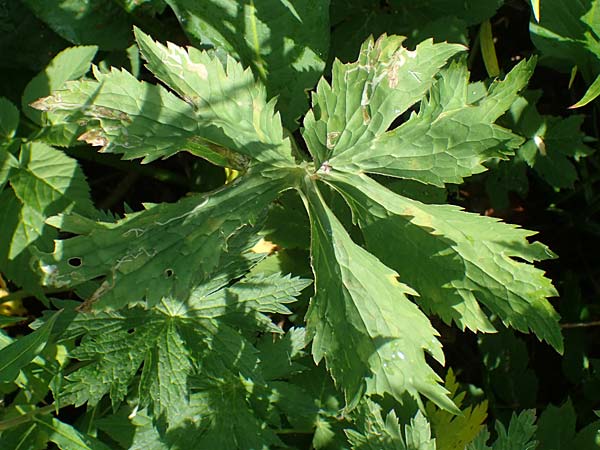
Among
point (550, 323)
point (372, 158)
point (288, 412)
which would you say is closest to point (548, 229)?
point (550, 323)

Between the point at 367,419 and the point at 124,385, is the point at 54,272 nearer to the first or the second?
the point at 124,385

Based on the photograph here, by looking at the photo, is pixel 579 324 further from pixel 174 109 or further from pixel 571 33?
pixel 174 109

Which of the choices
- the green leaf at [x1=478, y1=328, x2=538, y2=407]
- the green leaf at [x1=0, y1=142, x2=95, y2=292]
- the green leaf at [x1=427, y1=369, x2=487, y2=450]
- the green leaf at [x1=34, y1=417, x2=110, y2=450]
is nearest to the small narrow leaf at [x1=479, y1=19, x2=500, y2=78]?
the green leaf at [x1=478, y1=328, x2=538, y2=407]

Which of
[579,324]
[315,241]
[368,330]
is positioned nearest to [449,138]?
[315,241]

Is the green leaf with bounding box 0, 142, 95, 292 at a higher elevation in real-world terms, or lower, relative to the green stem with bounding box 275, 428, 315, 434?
higher

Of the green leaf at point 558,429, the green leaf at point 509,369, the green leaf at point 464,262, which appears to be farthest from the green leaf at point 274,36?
the green leaf at point 558,429

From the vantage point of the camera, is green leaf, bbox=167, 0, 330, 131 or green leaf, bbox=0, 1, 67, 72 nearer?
green leaf, bbox=167, 0, 330, 131

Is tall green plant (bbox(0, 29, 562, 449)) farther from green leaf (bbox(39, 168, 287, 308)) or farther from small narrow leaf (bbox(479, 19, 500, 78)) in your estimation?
small narrow leaf (bbox(479, 19, 500, 78))

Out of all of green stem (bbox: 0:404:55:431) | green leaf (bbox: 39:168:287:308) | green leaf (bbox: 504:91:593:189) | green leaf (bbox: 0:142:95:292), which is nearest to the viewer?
green leaf (bbox: 39:168:287:308)
